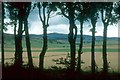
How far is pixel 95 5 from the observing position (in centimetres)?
596

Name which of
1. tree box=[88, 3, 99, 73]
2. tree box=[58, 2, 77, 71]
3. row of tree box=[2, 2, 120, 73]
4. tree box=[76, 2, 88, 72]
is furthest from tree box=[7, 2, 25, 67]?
tree box=[88, 3, 99, 73]

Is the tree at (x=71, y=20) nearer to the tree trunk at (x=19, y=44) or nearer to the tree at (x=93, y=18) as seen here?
the tree at (x=93, y=18)

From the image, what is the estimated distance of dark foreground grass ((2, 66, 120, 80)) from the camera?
597cm

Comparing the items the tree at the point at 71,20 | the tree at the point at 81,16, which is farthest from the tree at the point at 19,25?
the tree at the point at 81,16

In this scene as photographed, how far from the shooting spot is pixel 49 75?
5.98 meters

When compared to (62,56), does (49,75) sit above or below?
below

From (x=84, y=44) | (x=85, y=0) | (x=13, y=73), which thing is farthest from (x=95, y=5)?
(x=13, y=73)

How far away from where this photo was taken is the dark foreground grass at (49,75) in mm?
5969

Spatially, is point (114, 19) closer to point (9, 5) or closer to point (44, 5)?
point (44, 5)

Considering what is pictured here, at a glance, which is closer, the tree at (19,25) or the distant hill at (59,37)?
the distant hill at (59,37)

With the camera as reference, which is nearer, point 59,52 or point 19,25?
point 59,52

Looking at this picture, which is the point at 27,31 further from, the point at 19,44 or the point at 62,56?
Result: the point at 62,56

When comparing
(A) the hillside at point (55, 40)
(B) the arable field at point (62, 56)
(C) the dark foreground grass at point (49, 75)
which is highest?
(A) the hillside at point (55, 40)

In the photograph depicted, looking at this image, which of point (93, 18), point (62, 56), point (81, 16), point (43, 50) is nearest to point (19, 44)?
point (43, 50)
